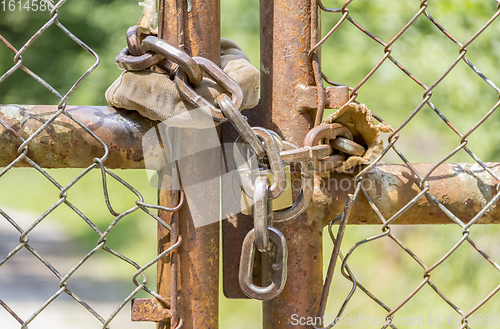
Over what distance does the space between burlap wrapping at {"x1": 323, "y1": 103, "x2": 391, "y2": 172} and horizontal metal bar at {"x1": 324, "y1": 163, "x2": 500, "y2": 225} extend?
45 millimetres

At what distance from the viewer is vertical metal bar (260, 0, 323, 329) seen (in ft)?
2.66

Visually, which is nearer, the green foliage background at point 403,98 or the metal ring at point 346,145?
the metal ring at point 346,145

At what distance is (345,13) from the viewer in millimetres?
822

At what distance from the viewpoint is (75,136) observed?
2.48 feet

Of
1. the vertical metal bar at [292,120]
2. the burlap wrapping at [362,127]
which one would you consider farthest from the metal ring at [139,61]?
the burlap wrapping at [362,127]

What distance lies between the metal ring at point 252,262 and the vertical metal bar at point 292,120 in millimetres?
107

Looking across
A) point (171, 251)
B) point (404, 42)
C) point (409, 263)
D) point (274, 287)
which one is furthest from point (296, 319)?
point (404, 42)

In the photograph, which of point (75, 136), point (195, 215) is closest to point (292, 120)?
point (195, 215)

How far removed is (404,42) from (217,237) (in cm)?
329

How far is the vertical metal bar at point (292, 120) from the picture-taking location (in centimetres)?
81

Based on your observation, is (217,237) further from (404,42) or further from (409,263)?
(404,42)

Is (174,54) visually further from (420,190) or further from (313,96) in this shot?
(420,190)

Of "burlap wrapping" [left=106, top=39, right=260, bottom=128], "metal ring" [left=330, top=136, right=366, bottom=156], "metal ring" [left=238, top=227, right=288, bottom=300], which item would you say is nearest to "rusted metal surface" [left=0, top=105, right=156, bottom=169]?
"burlap wrapping" [left=106, top=39, right=260, bottom=128]

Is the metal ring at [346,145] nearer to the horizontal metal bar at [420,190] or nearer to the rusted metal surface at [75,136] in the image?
the horizontal metal bar at [420,190]
